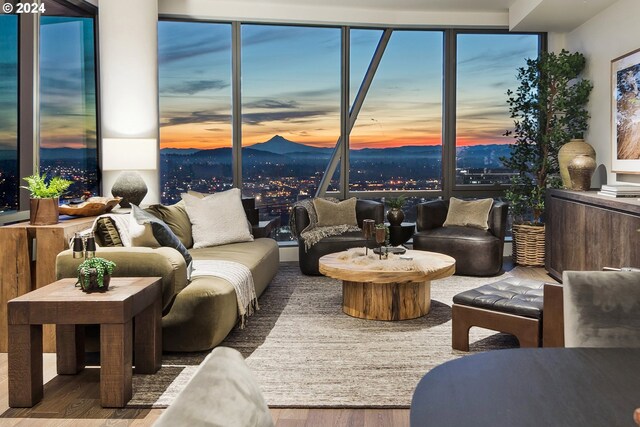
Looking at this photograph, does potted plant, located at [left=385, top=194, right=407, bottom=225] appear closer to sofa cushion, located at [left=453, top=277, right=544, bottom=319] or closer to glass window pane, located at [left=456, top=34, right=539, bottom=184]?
glass window pane, located at [left=456, top=34, right=539, bottom=184]

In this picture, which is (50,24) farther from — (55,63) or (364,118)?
(364,118)

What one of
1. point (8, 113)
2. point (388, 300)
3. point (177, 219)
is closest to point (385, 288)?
point (388, 300)

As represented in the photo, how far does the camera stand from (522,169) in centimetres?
712

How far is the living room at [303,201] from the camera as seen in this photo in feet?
9.88

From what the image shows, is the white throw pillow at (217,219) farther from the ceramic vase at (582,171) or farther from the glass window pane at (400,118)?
the ceramic vase at (582,171)

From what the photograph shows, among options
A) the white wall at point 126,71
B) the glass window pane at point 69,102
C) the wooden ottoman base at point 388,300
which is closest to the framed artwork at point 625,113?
the wooden ottoman base at point 388,300

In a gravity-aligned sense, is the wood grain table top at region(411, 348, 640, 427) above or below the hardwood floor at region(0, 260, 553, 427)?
above

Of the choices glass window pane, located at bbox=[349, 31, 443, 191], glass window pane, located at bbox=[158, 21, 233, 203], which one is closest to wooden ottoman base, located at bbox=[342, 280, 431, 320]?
glass window pane, located at bbox=[349, 31, 443, 191]

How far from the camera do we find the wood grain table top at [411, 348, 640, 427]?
1063mm

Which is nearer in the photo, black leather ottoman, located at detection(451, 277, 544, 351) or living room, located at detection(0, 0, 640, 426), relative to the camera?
living room, located at detection(0, 0, 640, 426)

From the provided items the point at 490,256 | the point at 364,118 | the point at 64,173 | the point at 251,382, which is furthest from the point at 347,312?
the point at 251,382

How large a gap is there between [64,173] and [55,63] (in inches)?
38.7

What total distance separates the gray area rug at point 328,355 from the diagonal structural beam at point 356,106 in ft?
7.81

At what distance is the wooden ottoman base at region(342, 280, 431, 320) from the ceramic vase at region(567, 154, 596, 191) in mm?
2222
